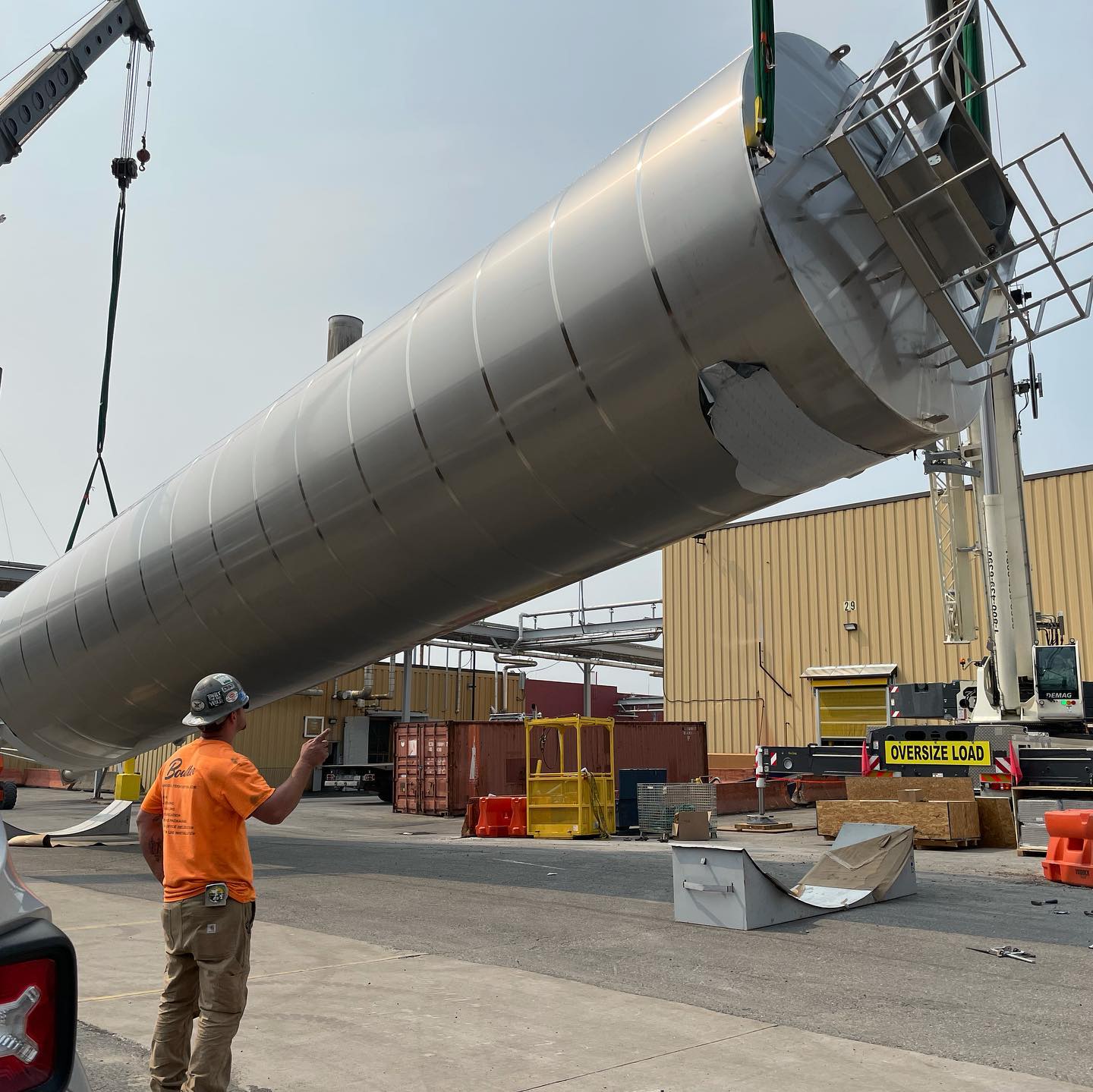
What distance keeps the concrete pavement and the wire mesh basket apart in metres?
10.3

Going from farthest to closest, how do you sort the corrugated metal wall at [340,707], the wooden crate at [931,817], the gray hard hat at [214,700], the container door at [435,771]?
the corrugated metal wall at [340,707] < the container door at [435,771] < the wooden crate at [931,817] < the gray hard hat at [214,700]

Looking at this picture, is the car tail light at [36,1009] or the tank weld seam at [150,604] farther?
the tank weld seam at [150,604]

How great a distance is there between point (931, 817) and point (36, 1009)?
13997 millimetres

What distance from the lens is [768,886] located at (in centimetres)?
797

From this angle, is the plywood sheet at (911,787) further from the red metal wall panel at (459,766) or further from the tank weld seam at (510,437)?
the red metal wall panel at (459,766)

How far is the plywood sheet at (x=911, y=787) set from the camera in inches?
578

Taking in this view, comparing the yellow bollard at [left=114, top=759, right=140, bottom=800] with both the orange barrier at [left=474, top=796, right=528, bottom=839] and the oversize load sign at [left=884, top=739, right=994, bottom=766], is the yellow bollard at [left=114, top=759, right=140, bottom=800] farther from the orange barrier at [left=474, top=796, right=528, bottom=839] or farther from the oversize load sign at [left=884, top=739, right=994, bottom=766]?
the oversize load sign at [left=884, top=739, right=994, bottom=766]

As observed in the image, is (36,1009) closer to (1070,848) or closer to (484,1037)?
(484,1037)

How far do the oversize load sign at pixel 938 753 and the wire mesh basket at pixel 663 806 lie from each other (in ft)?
10.1

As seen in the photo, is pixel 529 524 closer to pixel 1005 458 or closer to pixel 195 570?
pixel 195 570

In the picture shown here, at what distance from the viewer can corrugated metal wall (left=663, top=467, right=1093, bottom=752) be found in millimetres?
23516

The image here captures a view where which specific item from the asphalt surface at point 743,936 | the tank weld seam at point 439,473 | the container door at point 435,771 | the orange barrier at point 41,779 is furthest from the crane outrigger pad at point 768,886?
the orange barrier at point 41,779

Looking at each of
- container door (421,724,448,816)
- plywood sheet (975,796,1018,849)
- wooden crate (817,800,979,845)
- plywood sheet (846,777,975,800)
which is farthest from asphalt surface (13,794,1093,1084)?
container door (421,724,448,816)

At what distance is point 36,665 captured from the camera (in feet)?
38.3
